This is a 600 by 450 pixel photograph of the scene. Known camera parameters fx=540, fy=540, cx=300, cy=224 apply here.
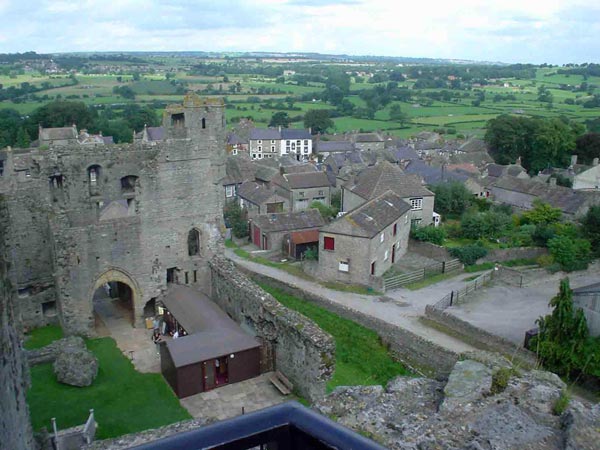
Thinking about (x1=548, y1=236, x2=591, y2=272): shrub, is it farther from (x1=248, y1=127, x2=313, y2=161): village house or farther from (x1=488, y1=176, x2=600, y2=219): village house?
(x1=248, y1=127, x2=313, y2=161): village house

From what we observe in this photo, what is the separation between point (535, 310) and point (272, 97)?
145657 millimetres

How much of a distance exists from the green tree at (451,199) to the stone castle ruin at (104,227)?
24.7 metres

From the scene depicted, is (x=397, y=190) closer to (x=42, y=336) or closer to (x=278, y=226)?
(x=278, y=226)

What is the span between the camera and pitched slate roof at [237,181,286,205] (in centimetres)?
4353

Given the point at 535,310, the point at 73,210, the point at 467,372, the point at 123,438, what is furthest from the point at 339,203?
the point at 467,372

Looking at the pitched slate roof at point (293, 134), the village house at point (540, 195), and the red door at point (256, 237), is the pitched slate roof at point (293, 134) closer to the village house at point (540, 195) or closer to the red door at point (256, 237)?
the village house at point (540, 195)

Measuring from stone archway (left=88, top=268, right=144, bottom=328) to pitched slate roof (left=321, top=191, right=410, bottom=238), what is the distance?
11.9 meters

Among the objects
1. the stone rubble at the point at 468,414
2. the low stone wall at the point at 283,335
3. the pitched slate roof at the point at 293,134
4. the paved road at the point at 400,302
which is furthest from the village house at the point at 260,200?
the stone rubble at the point at 468,414

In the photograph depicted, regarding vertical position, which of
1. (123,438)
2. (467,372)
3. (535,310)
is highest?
(467,372)

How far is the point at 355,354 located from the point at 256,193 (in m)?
24.5

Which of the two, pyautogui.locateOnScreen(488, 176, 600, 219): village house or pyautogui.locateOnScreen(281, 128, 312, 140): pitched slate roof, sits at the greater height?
pyautogui.locateOnScreen(281, 128, 312, 140): pitched slate roof

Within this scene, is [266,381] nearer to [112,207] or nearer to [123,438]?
[123,438]

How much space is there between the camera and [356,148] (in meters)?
76.8

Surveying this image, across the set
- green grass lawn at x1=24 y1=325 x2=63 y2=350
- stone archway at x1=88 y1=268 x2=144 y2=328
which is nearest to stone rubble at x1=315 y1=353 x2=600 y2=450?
stone archway at x1=88 y1=268 x2=144 y2=328
